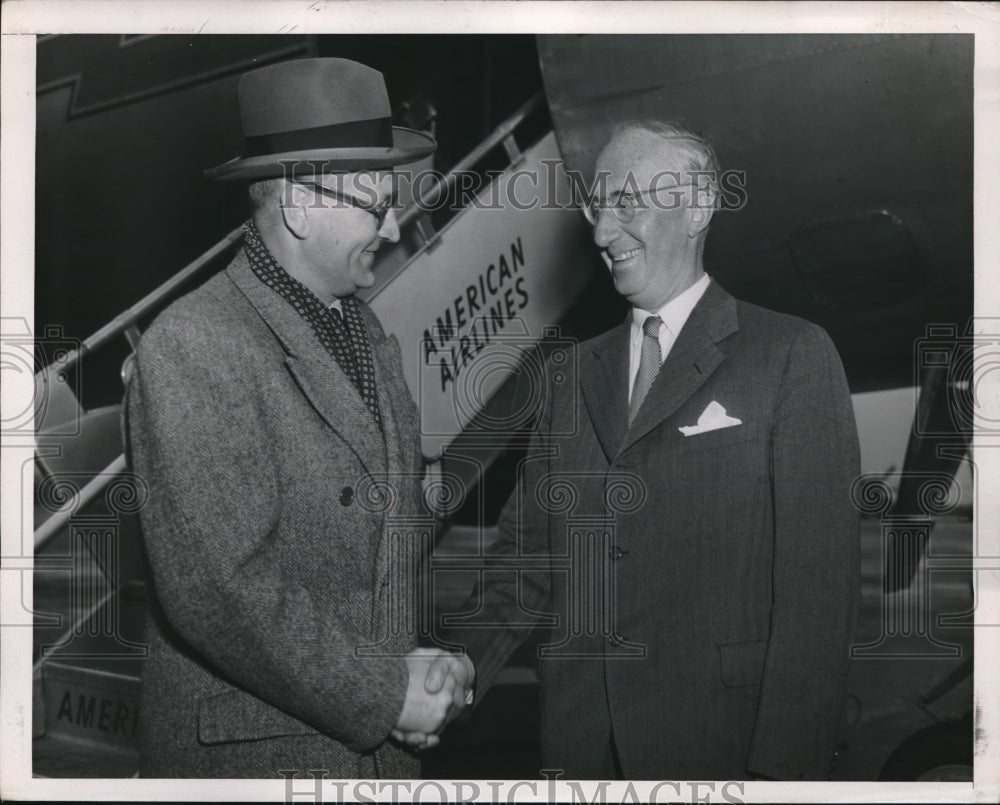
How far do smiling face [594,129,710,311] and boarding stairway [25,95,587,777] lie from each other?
1.51 feet

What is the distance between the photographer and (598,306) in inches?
138

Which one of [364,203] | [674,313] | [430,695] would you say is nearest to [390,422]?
[364,203]

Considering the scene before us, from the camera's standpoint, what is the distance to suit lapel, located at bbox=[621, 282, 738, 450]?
287 centimetres

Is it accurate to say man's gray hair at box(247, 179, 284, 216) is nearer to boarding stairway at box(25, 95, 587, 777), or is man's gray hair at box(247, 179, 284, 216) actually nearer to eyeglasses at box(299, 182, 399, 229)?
eyeglasses at box(299, 182, 399, 229)

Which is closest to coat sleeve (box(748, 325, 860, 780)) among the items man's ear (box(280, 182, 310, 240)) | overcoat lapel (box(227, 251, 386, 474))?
overcoat lapel (box(227, 251, 386, 474))

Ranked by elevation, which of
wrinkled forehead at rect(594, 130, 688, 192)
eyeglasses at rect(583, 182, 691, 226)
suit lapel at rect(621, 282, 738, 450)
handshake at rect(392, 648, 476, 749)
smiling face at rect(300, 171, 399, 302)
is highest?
wrinkled forehead at rect(594, 130, 688, 192)

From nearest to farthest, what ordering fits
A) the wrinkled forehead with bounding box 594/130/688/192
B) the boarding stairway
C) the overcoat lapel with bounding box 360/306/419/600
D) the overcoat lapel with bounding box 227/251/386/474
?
the overcoat lapel with bounding box 227/251/386/474 → the overcoat lapel with bounding box 360/306/419/600 → the wrinkled forehead with bounding box 594/130/688/192 → the boarding stairway

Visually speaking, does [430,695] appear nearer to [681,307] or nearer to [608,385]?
[608,385]

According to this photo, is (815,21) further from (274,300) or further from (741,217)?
(274,300)

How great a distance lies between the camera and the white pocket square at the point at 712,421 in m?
2.84

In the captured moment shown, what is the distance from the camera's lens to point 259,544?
8.41 ft

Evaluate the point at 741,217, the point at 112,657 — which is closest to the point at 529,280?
the point at 741,217

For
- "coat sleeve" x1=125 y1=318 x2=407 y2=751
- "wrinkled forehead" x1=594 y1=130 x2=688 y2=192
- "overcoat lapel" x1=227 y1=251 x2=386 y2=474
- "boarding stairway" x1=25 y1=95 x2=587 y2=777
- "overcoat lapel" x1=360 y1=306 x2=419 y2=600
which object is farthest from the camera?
"boarding stairway" x1=25 y1=95 x2=587 y2=777

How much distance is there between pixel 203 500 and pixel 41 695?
4.18ft
